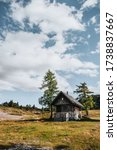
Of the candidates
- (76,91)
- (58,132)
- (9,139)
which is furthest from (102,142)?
(76,91)

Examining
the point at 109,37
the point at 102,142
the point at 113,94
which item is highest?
the point at 109,37

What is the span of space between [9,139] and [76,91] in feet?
156

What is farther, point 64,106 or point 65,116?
point 64,106

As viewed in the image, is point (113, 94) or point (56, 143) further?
point (56, 143)

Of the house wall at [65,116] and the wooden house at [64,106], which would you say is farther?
the wooden house at [64,106]

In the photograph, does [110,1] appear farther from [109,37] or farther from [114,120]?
[114,120]

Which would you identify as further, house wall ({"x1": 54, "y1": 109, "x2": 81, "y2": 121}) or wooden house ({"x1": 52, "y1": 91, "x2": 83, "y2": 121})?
→ wooden house ({"x1": 52, "y1": 91, "x2": 83, "y2": 121})

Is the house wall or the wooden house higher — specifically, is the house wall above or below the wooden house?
below

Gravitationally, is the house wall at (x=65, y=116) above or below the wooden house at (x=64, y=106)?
below

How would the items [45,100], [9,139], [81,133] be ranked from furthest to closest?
[45,100]
[81,133]
[9,139]

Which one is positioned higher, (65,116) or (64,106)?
(64,106)

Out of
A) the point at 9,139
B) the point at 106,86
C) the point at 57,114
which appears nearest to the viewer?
the point at 106,86

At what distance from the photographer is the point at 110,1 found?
45.9ft

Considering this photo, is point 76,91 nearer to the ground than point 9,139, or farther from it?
farther from it
